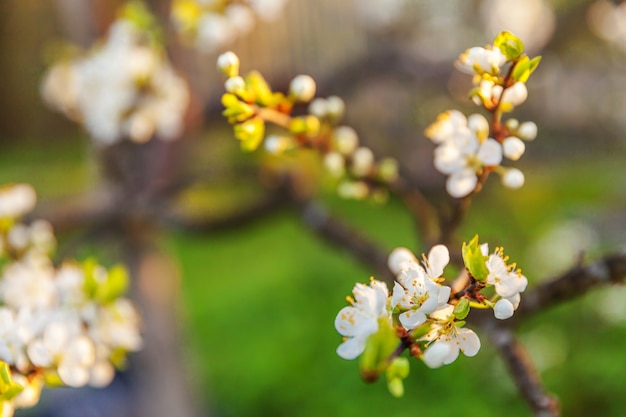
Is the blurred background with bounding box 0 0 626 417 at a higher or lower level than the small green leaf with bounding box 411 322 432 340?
higher

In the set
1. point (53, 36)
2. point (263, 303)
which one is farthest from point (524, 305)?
point (53, 36)

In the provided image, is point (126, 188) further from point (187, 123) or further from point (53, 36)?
point (53, 36)

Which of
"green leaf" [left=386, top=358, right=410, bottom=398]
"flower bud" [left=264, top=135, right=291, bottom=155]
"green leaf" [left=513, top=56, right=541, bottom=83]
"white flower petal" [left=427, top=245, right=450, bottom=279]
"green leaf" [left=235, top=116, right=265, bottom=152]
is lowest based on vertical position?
"green leaf" [left=386, top=358, right=410, bottom=398]

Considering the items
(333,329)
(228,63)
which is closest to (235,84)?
(228,63)

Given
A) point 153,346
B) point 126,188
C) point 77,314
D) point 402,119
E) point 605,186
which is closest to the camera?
point 77,314

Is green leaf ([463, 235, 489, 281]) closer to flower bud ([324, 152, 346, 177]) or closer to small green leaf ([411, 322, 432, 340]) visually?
small green leaf ([411, 322, 432, 340])

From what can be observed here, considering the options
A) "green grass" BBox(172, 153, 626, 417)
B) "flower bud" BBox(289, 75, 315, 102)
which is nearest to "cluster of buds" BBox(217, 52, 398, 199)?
"flower bud" BBox(289, 75, 315, 102)

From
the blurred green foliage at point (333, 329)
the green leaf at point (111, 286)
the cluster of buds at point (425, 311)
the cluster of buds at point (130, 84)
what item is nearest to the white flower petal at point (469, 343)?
the cluster of buds at point (425, 311)
